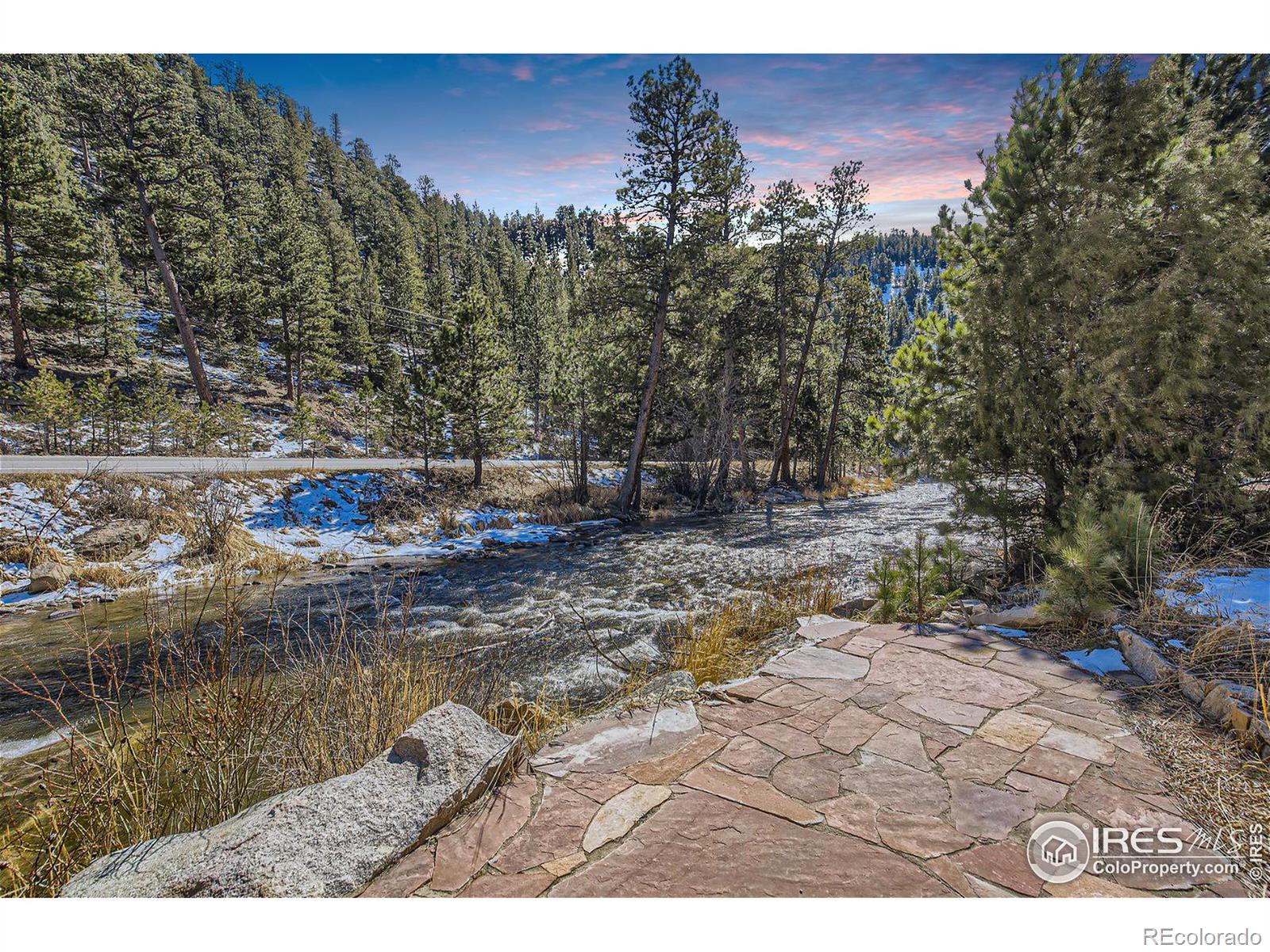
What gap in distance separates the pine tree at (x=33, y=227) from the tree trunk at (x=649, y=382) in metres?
21.9

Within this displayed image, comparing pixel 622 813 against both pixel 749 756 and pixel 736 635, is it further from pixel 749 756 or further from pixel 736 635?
pixel 736 635

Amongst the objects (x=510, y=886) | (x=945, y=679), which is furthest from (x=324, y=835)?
(x=945, y=679)

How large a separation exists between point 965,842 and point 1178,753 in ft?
4.57

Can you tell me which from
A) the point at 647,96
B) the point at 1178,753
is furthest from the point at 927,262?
the point at 1178,753

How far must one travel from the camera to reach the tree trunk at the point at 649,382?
13859mm

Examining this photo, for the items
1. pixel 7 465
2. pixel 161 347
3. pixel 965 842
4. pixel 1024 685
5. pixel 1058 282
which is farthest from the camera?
pixel 161 347

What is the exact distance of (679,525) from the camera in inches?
579

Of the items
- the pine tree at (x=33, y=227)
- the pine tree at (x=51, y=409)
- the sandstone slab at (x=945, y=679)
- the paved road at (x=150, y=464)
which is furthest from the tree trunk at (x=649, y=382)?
the pine tree at (x=33, y=227)

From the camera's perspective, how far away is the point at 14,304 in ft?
62.2

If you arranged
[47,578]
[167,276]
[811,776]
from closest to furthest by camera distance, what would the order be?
[811,776] < [47,578] < [167,276]

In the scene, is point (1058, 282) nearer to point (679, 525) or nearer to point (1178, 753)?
point (1178, 753)

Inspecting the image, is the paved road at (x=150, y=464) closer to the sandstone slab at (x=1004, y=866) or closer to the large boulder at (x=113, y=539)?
the large boulder at (x=113, y=539)

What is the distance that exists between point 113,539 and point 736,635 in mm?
11040

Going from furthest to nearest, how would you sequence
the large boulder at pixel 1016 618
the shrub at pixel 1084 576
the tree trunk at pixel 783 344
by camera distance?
the tree trunk at pixel 783 344 → the large boulder at pixel 1016 618 → the shrub at pixel 1084 576
